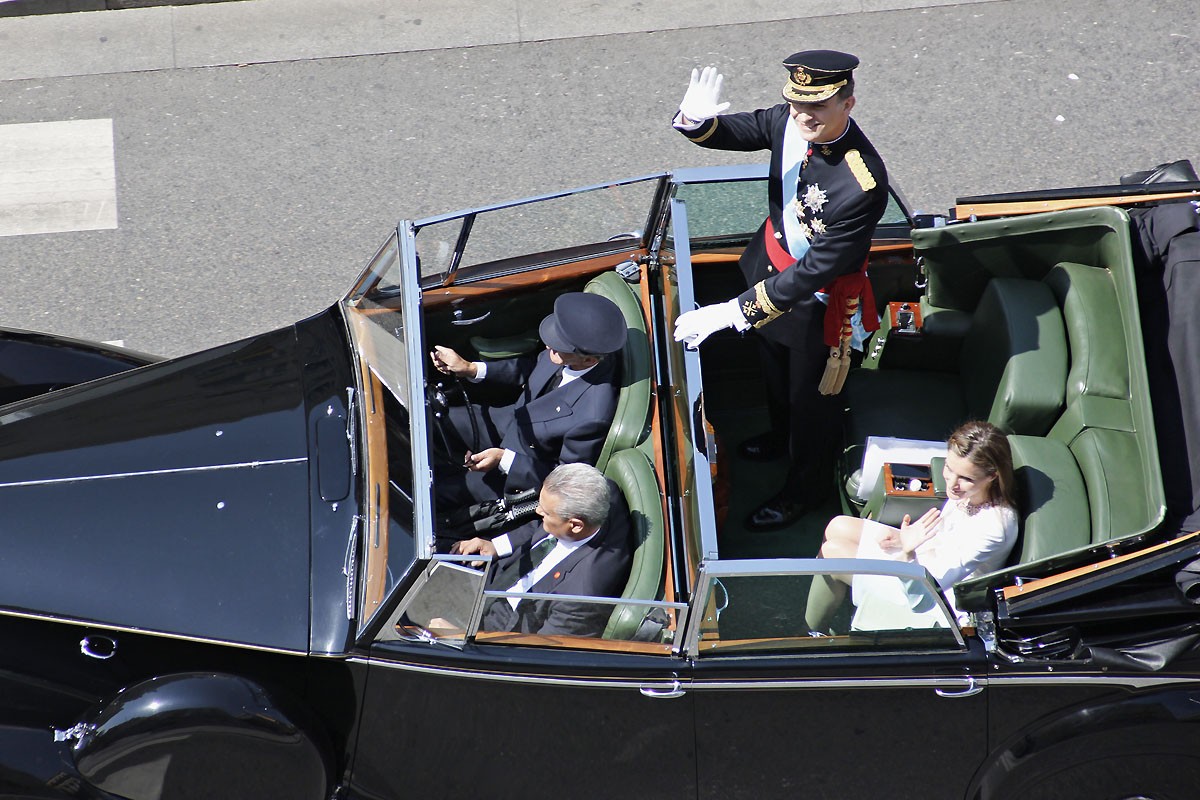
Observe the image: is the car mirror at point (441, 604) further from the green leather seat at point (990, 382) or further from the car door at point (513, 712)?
the green leather seat at point (990, 382)

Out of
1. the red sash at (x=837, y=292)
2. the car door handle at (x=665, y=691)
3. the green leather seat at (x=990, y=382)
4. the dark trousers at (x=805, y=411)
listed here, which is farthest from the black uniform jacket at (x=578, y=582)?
the green leather seat at (x=990, y=382)

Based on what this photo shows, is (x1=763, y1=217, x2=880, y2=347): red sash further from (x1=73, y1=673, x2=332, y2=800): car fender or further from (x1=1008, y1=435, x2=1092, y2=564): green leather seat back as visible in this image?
(x1=73, y1=673, x2=332, y2=800): car fender

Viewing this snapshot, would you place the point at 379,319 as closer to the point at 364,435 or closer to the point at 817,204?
the point at 364,435

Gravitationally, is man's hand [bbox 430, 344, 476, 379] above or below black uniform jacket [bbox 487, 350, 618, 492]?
above

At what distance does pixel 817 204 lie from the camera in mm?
3713

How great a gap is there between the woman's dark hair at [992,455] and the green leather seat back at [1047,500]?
0.07 metres

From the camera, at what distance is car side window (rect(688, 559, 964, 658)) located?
2.92m

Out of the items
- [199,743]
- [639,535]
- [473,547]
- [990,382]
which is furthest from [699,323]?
[199,743]

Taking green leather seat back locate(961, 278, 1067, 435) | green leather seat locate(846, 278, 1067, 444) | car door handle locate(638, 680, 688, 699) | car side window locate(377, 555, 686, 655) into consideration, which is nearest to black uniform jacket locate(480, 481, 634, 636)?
car side window locate(377, 555, 686, 655)

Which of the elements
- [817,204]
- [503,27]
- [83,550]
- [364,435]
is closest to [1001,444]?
[817,204]

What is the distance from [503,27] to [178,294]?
2.65 metres

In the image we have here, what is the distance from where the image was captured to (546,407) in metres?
4.00

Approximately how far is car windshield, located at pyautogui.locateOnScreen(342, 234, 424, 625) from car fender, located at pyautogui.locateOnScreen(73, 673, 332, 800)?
0.37 meters

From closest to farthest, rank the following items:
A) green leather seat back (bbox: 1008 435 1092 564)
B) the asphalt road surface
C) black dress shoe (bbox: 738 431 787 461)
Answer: green leather seat back (bbox: 1008 435 1092 564)
black dress shoe (bbox: 738 431 787 461)
the asphalt road surface
